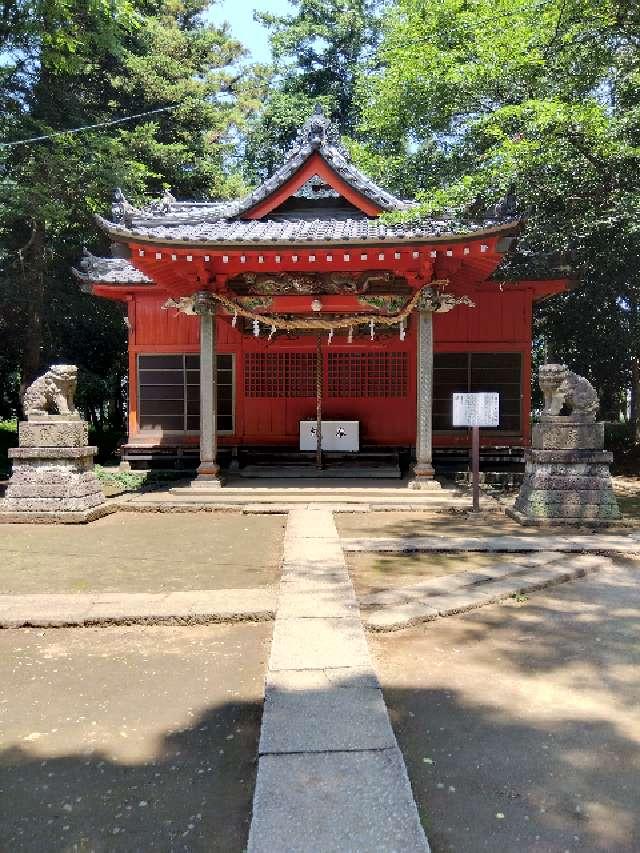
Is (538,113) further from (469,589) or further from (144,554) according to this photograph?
(144,554)

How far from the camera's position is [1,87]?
17.2 meters

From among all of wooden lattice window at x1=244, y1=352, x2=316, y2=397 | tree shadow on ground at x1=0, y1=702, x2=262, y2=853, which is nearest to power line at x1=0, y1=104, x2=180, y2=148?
wooden lattice window at x1=244, y1=352, x2=316, y2=397

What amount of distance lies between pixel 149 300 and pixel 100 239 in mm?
6468

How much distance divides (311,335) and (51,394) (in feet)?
20.6

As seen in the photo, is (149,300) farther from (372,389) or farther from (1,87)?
(1,87)

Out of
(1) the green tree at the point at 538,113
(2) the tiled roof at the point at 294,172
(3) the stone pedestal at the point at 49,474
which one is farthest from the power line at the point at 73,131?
(3) the stone pedestal at the point at 49,474

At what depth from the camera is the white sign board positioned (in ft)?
30.2

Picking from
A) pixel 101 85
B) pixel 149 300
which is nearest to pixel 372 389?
pixel 149 300

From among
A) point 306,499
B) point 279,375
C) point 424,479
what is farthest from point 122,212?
point 424,479

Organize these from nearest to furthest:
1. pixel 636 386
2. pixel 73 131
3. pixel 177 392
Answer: pixel 177 392, pixel 73 131, pixel 636 386

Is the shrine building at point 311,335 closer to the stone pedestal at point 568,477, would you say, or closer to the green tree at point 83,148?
the stone pedestal at point 568,477

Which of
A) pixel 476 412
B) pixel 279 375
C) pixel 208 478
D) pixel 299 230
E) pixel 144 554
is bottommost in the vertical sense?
pixel 144 554

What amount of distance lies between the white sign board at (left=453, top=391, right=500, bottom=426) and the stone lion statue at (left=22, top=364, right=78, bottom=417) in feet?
19.9

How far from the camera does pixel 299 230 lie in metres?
11.9
